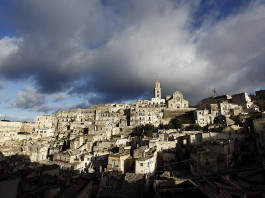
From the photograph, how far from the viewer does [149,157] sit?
29.3 metres

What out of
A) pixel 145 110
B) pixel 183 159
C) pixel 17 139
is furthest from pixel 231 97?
pixel 17 139

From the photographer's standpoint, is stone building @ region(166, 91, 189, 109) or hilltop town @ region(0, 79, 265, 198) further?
stone building @ region(166, 91, 189, 109)

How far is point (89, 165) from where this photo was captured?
35.9m

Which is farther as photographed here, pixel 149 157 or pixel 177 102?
pixel 177 102

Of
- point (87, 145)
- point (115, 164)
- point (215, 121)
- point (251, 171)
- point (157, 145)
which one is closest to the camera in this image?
point (251, 171)

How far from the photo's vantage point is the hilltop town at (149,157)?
1753 centimetres

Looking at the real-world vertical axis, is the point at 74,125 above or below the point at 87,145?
above

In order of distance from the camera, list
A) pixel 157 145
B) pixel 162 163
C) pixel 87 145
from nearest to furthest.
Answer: pixel 162 163 → pixel 157 145 → pixel 87 145

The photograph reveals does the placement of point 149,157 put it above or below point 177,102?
below

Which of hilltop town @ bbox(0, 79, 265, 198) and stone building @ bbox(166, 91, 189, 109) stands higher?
stone building @ bbox(166, 91, 189, 109)

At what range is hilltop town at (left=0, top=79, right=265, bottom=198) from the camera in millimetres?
17531

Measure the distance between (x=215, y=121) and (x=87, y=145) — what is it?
140 ft

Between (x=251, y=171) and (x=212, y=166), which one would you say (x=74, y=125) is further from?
(x=251, y=171)

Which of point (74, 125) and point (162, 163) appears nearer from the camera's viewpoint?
point (162, 163)
